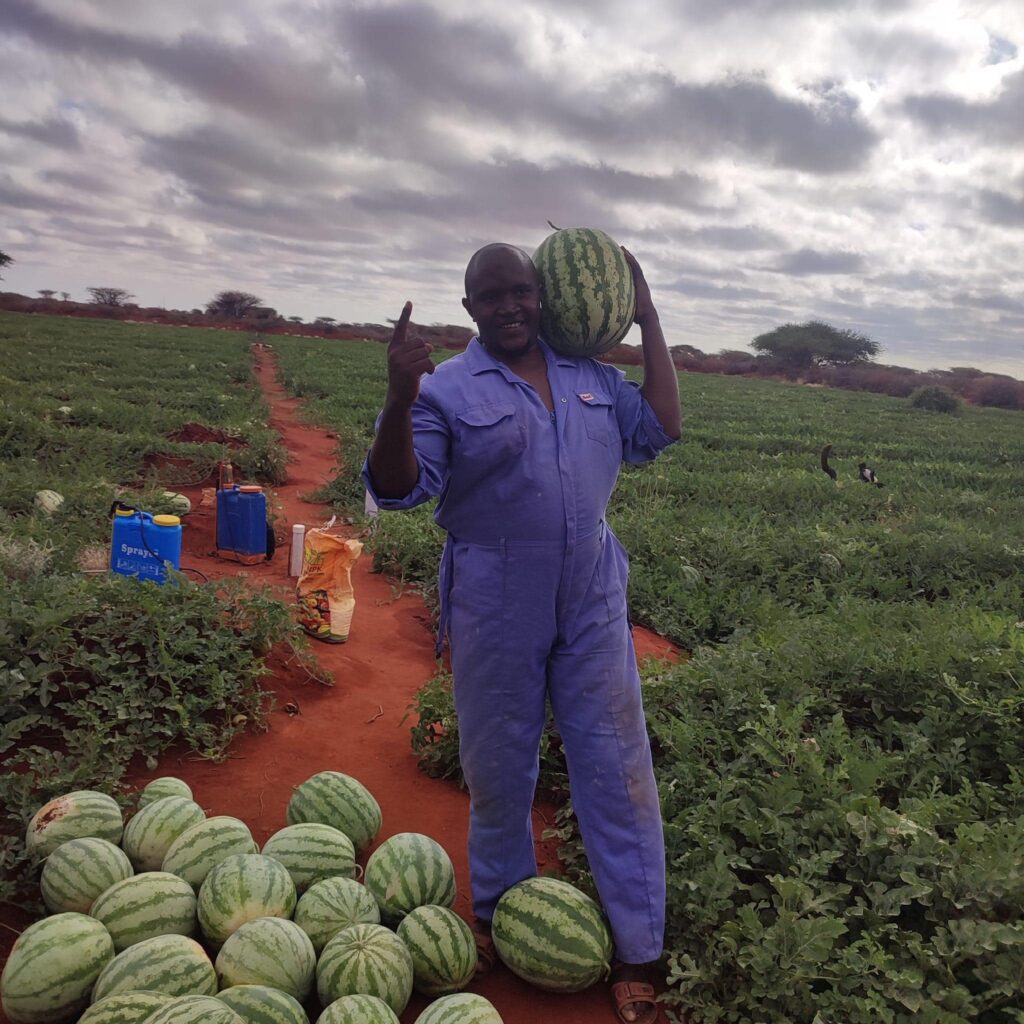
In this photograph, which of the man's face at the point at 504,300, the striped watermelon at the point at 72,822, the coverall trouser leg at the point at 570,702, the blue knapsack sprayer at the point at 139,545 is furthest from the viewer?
the blue knapsack sprayer at the point at 139,545

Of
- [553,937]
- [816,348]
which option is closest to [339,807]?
[553,937]

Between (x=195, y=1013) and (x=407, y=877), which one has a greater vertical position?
(x=195, y=1013)

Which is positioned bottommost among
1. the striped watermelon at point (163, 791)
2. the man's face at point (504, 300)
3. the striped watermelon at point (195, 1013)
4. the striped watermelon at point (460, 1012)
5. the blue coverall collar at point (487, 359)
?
the striped watermelon at point (460, 1012)

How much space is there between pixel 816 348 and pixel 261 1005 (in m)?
73.0

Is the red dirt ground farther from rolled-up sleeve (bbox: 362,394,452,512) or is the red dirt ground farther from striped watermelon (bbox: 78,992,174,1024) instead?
rolled-up sleeve (bbox: 362,394,452,512)

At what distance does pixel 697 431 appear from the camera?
57.6ft

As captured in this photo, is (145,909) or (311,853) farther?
(311,853)

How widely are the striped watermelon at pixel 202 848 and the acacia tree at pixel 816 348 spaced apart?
226ft

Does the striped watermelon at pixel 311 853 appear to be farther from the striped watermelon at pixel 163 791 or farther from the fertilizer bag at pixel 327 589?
the fertilizer bag at pixel 327 589

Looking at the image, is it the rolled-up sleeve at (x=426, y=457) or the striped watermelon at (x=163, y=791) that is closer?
the rolled-up sleeve at (x=426, y=457)

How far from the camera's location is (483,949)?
276cm

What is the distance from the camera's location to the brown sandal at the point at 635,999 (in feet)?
8.42

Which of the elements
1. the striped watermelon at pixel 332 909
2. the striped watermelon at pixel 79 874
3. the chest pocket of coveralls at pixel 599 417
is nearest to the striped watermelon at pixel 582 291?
the chest pocket of coveralls at pixel 599 417

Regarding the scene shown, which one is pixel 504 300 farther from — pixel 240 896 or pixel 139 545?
pixel 139 545
